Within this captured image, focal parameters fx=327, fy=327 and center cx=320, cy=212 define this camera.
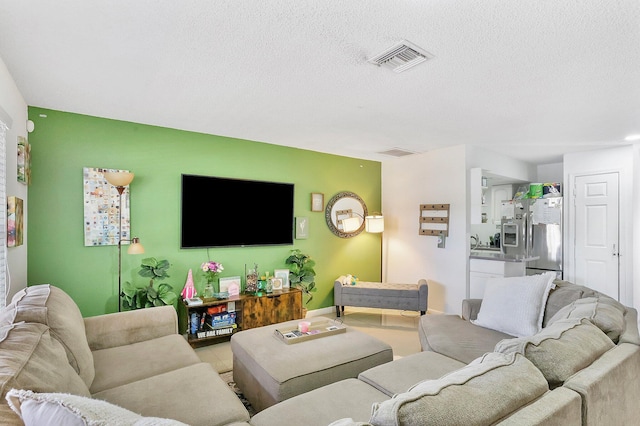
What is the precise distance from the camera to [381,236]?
5.57 meters

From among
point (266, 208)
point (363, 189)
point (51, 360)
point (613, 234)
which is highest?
point (363, 189)

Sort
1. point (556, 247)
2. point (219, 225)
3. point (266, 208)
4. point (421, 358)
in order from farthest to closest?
point (556, 247) → point (266, 208) → point (219, 225) → point (421, 358)

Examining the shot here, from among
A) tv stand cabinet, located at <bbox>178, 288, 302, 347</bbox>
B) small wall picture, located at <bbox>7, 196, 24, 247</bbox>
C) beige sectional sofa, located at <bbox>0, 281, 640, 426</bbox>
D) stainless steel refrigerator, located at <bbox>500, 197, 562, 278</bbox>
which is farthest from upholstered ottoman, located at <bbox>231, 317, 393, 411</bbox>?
stainless steel refrigerator, located at <bbox>500, 197, 562, 278</bbox>

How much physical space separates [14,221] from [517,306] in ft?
12.6

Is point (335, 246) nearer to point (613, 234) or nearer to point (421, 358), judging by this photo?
point (421, 358)

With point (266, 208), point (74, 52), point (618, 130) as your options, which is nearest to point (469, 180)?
point (618, 130)

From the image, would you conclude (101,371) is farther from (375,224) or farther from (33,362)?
(375,224)

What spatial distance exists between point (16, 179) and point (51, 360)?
1.88 meters

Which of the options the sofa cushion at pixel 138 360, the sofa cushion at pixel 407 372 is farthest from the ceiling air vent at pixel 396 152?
the sofa cushion at pixel 138 360

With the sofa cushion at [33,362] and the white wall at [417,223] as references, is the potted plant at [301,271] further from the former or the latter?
the sofa cushion at [33,362]

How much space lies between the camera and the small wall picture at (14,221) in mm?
2276

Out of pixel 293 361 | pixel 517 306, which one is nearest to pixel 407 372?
pixel 293 361

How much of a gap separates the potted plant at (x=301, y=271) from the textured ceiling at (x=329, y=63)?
1720 mm

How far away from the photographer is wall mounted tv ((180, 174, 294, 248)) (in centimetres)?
373
